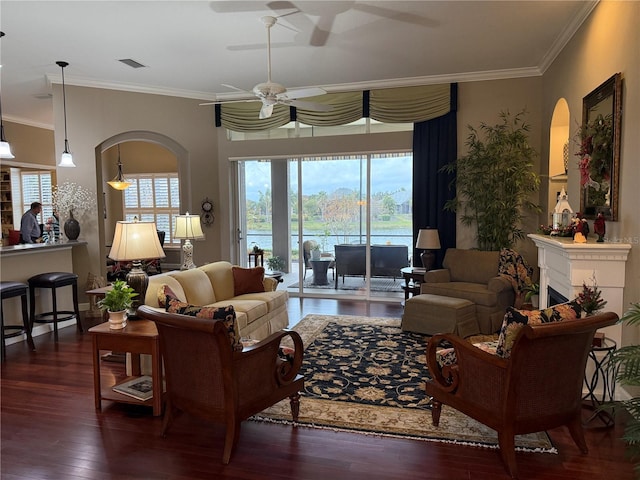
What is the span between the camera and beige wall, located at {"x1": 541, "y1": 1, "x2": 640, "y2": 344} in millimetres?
3172

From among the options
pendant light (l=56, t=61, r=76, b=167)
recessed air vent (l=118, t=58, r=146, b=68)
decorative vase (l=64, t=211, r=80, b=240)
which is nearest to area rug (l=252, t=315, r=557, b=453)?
decorative vase (l=64, t=211, r=80, b=240)

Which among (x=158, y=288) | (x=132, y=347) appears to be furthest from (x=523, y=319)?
(x=158, y=288)

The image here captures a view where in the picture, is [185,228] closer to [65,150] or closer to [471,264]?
[65,150]

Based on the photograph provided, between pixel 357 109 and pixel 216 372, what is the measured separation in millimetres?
5086

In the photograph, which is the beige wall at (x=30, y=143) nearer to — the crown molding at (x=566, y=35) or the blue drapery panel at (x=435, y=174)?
the blue drapery panel at (x=435, y=174)

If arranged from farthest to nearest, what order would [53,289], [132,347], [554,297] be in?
[53,289] < [554,297] < [132,347]

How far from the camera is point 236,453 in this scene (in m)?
2.72

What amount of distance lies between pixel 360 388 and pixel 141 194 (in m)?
8.84

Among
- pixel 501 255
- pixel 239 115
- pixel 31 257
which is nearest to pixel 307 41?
pixel 239 115

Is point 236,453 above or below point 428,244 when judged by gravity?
below

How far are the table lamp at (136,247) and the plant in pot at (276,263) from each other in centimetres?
405

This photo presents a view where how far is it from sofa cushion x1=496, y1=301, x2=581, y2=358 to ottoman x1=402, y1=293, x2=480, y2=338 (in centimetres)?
228

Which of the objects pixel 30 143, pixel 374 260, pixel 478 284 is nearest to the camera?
pixel 478 284

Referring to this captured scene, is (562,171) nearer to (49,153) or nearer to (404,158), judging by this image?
(404,158)
